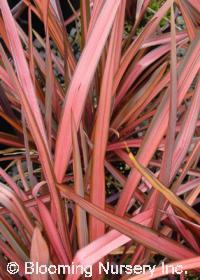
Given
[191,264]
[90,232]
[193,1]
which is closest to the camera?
[191,264]

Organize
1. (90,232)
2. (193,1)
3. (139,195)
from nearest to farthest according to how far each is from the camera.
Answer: (90,232) → (139,195) → (193,1)

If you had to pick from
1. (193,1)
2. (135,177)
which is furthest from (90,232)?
(193,1)

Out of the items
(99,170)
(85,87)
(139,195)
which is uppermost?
Result: (85,87)

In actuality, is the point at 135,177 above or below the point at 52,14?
below

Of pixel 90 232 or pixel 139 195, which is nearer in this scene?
pixel 90 232

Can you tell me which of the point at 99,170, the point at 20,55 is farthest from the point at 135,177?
the point at 20,55

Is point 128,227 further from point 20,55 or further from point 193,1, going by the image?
point 193,1

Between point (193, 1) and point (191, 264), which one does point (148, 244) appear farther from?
point (193, 1)

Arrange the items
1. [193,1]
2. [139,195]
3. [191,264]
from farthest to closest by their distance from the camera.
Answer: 1. [193,1]
2. [139,195]
3. [191,264]

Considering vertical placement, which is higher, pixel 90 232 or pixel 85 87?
pixel 85 87
